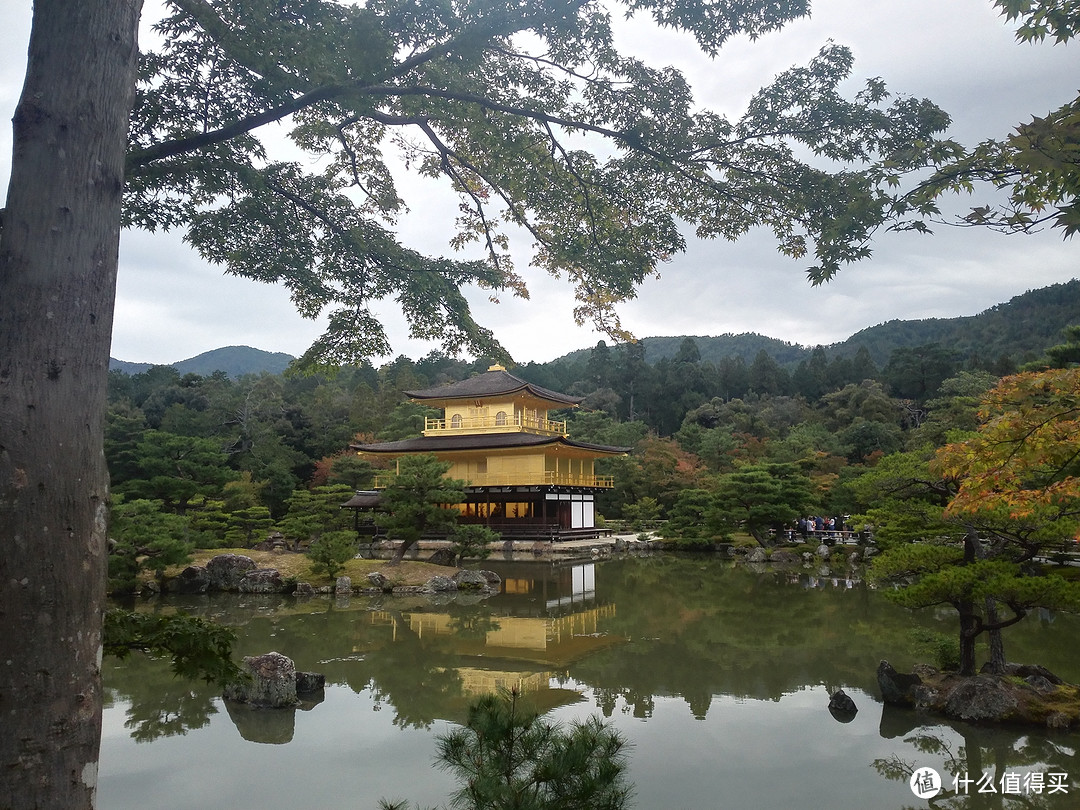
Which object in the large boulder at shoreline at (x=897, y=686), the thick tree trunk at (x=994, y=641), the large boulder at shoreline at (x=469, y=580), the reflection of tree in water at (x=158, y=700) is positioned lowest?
the large boulder at shoreline at (x=469, y=580)

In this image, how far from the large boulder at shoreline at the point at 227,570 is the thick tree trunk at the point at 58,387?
36.6 feet

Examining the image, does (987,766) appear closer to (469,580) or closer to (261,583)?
(469,580)

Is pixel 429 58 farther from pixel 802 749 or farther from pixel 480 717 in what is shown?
pixel 802 749

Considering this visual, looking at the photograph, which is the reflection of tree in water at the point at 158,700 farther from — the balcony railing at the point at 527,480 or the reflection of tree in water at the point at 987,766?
the balcony railing at the point at 527,480

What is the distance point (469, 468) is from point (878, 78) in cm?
1950

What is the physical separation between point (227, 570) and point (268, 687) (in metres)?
7.18

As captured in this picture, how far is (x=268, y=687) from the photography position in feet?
18.1

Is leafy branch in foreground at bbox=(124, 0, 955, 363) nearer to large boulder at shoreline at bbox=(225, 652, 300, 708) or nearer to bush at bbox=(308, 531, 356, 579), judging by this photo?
large boulder at shoreline at bbox=(225, 652, 300, 708)

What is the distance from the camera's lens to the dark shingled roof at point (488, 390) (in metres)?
21.9

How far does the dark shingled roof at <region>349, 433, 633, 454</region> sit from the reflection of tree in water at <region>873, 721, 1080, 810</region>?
51.6 ft

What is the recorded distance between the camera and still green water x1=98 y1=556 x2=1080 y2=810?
159 inches

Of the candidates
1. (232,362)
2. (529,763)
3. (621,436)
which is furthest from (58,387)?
(232,362)

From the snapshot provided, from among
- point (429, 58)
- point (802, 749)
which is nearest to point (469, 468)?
point (802, 749)

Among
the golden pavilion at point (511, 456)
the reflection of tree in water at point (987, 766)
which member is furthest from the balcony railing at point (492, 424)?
the reflection of tree in water at point (987, 766)
